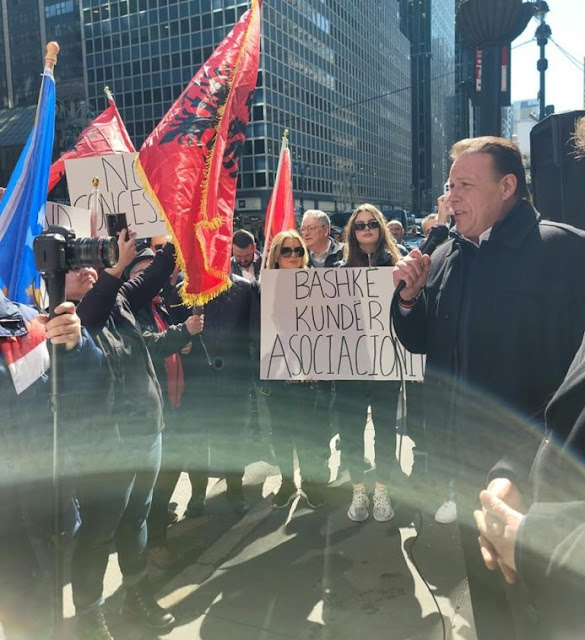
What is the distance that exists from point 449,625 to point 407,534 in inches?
35.8

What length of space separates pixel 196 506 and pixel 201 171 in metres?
2.30

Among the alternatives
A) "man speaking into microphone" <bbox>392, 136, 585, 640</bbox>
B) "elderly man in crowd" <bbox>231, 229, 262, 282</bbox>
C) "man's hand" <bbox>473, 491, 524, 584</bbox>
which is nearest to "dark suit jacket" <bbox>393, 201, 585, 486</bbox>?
"man speaking into microphone" <bbox>392, 136, 585, 640</bbox>

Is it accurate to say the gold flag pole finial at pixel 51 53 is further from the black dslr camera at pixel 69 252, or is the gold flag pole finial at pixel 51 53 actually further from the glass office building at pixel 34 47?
the glass office building at pixel 34 47

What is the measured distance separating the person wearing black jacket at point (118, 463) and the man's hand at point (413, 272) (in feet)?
3.89

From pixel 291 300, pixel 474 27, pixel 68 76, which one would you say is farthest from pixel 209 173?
pixel 68 76

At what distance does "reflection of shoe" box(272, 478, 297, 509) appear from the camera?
421 centimetres

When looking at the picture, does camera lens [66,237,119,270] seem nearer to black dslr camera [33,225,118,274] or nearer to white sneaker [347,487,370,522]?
→ black dslr camera [33,225,118,274]

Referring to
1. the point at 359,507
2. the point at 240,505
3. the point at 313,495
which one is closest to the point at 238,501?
the point at 240,505

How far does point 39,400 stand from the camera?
2127 mm

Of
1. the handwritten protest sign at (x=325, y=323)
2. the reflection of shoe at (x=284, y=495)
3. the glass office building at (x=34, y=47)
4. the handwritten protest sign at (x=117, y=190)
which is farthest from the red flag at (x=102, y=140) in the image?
the glass office building at (x=34, y=47)

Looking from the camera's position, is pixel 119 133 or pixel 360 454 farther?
pixel 119 133

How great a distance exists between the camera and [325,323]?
3734mm

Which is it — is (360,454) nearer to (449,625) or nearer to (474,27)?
(449,625)

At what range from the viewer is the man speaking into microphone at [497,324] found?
204 cm
